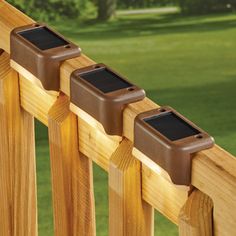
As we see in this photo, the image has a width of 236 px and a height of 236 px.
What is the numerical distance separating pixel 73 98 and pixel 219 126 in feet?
15.1

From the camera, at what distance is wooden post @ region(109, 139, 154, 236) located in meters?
1.69

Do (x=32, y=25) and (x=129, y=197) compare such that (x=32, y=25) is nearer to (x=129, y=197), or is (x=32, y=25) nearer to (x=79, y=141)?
(x=79, y=141)

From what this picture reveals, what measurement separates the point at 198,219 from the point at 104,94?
0.27 meters

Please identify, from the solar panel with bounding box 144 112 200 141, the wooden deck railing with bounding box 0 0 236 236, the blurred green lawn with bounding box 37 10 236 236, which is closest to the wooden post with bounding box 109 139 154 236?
the wooden deck railing with bounding box 0 0 236 236

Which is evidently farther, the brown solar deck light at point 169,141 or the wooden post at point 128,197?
the wooden post at point 128,197

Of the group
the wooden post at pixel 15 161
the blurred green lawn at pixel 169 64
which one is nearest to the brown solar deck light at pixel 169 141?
the wooden post at pixel 15 161

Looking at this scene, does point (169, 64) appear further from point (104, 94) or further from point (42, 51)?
point (104, 94)

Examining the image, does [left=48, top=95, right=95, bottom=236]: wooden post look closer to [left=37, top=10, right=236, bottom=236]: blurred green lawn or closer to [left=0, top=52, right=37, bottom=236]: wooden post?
[left=0, top=52, right=37, bottom=236]: wooden post

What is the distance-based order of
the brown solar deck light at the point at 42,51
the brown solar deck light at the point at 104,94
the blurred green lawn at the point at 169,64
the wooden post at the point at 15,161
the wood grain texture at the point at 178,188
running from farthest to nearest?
1. the blurred green lawn at the point at 169,64
2. the wooden post at the point at 15,161
3. the brown solar deck light at the point at 42,51
4. the brown solar deck light at the point at 104,94
5. the wood grain texture at the point at 178,188

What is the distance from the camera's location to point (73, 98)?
5.82 ft

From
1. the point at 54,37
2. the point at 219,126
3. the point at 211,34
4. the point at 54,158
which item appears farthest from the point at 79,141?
the point at 211,34

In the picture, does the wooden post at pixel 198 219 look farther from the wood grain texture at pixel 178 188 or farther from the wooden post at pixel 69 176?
the wooden post at pixel 69 176

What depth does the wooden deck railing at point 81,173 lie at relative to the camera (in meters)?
1.53

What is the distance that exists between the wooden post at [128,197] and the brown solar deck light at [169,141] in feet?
0.18
